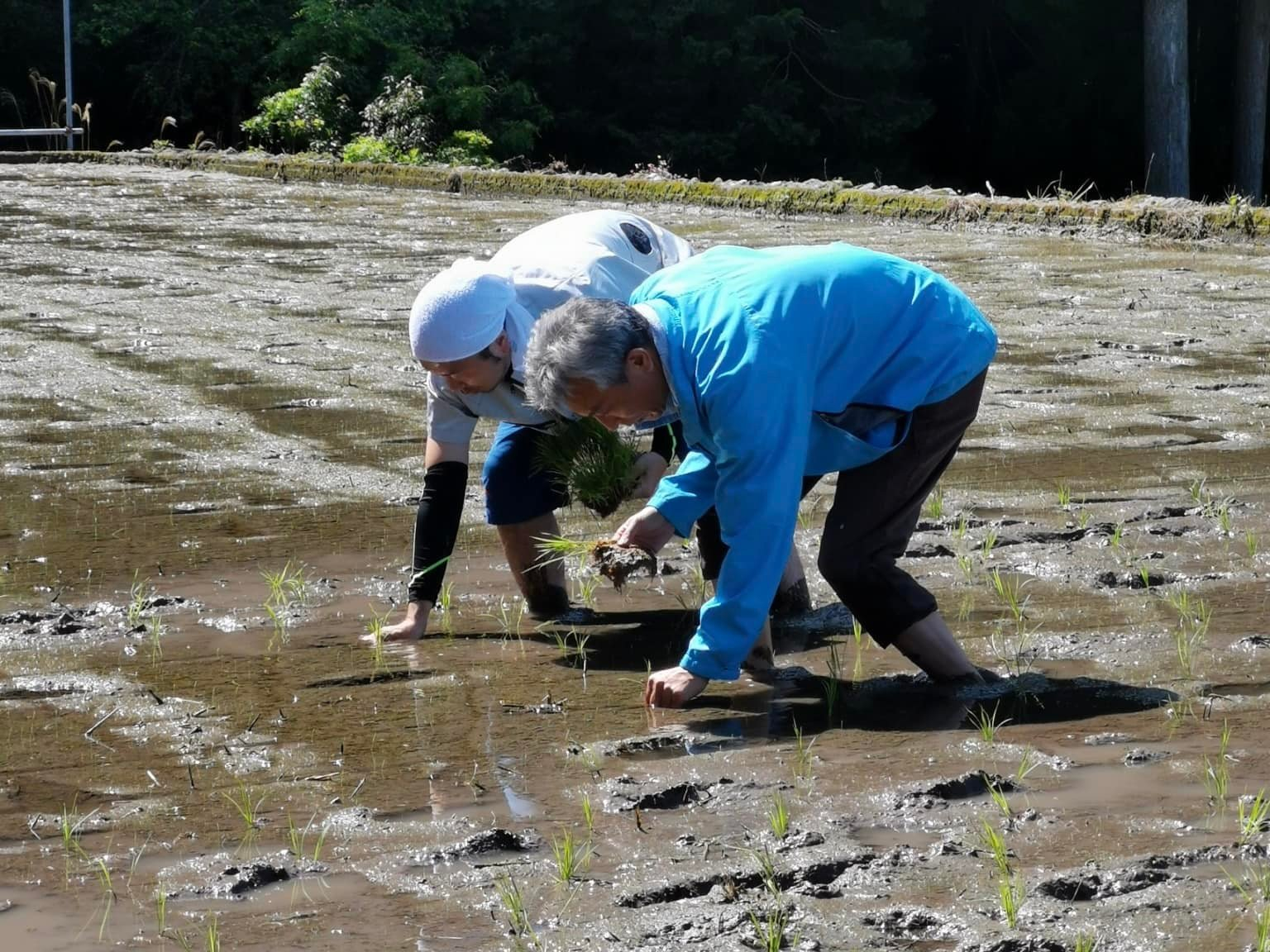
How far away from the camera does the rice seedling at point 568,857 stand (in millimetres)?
3145

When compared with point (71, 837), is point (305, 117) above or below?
above

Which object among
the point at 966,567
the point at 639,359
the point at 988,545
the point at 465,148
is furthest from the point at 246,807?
the point at 465,148

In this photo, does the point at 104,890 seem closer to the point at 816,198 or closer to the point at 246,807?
the point at 246,807

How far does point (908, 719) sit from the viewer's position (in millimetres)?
4062

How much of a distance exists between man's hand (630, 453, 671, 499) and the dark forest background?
2073 cm

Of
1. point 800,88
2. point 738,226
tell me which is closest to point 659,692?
point 738,226

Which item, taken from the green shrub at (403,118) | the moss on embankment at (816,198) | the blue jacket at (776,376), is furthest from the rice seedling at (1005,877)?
the green shrub at (403,118)

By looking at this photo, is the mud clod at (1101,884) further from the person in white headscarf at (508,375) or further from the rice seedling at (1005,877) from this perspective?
the person in white headscarf at (508,375)

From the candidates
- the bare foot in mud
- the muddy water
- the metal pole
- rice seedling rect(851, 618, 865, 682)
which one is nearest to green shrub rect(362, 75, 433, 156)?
the metal pole

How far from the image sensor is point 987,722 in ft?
12.9

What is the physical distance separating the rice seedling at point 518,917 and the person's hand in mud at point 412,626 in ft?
5.72

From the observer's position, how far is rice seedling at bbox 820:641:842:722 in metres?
4.15

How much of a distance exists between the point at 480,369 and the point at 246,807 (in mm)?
1311

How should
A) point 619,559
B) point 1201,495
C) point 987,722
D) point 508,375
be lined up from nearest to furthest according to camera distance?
point 987,722 → point 619,559 → point 508,375 → point 1201,495
